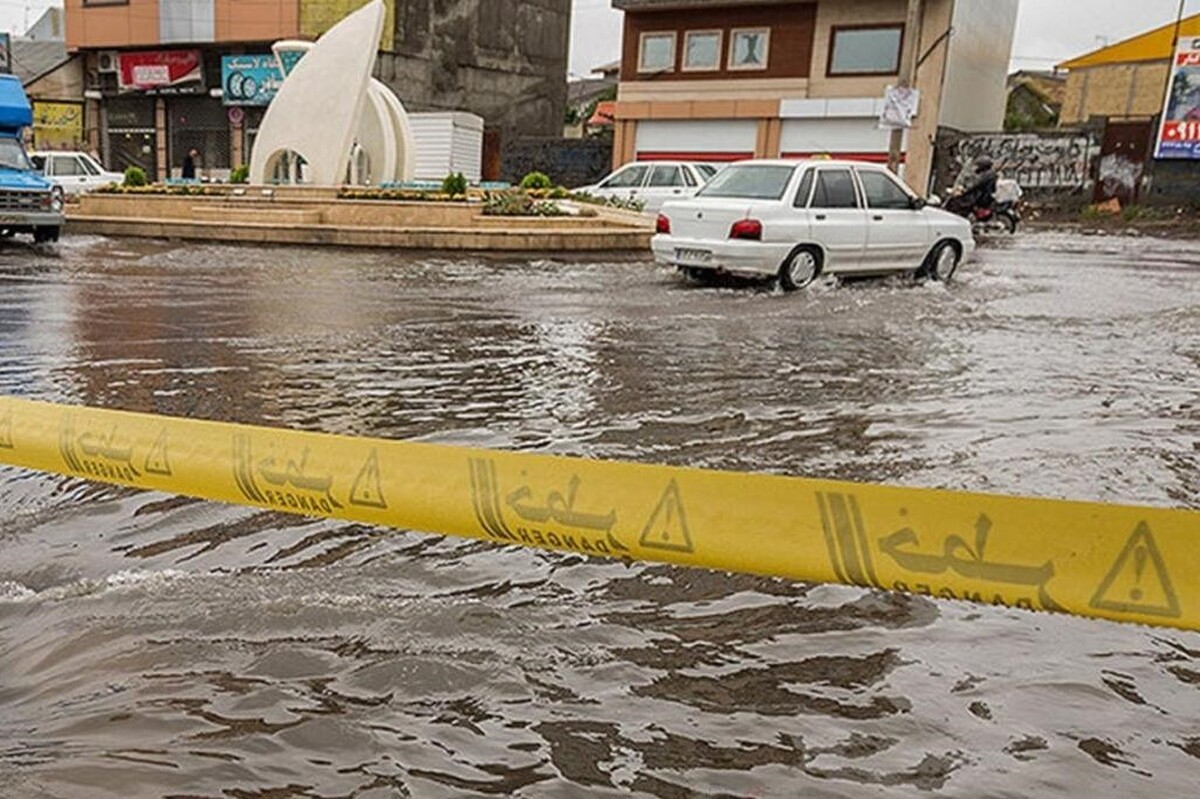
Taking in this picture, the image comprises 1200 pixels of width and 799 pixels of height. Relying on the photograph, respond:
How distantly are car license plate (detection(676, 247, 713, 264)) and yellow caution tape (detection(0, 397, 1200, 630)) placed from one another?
370 inches

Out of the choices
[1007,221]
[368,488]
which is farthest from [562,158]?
[368,488]

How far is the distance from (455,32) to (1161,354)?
112ft

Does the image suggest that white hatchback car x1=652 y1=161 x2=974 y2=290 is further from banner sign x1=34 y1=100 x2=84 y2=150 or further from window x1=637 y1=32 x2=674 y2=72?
banner sign x1=34 y1=100 x2=84 y2=150

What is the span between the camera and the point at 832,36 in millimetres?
31766

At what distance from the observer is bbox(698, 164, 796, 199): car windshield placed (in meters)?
11.5

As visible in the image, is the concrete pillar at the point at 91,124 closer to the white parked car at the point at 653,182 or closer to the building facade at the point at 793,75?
the building facade at the point at 793,75

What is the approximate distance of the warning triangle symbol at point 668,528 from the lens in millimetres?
1875

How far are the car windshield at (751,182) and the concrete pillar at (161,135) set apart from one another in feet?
107

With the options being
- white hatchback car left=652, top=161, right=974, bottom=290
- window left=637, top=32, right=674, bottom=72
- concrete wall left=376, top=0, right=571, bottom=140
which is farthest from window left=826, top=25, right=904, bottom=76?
white hatchback car left=652, top=161, right=974, bottom=290

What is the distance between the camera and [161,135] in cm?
3841

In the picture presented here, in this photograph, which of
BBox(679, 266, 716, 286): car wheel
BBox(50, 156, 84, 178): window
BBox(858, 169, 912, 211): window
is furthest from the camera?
BBox(50, 156, 84, 178): window

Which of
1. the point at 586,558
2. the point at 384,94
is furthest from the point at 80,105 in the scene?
the point at 586,558

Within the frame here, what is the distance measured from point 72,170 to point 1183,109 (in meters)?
32.0

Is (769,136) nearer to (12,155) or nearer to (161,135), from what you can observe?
(12,155)
